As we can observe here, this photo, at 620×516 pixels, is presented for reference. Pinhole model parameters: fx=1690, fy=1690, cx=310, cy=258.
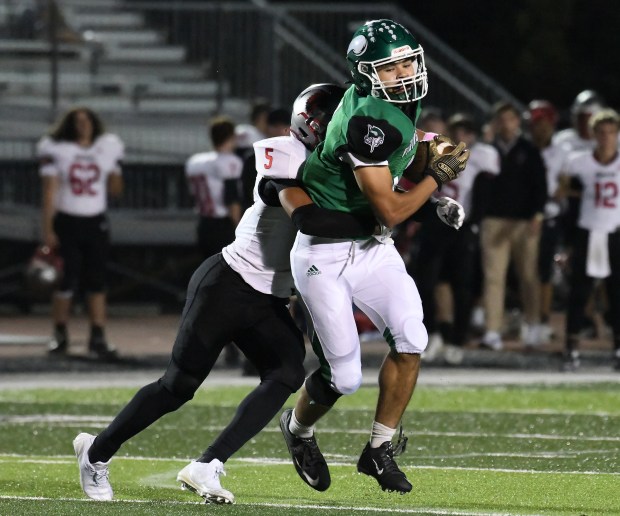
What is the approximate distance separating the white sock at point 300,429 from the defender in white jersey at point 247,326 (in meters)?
→ 0.34

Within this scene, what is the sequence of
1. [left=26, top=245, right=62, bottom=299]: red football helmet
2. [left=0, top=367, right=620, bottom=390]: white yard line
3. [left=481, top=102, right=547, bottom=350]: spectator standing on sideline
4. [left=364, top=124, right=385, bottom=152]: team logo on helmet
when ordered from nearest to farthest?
1. [left=364, top=124, right=385, bottom=152]: team logo on helmet
2. [left=0, top=367, right=620, bottom=390]: white yard line
3. [left=481, top=102, right=547, bottom=350]: spectator standing on sideline
4. [left=26, top=245, right=62, bottom=299]: red football helmet

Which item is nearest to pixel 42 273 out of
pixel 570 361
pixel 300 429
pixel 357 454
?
pixel 570 361

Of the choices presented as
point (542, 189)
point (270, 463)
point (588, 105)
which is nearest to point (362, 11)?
point (588, 105)

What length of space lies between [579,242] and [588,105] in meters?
2.62

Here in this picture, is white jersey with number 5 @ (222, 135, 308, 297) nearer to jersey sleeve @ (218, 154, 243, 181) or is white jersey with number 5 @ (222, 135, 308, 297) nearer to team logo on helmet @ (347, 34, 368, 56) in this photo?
team logo on helmet @ (347, 34, 368, 56)

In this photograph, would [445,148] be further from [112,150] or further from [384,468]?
[112,150]

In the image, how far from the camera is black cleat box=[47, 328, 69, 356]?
13102 mm

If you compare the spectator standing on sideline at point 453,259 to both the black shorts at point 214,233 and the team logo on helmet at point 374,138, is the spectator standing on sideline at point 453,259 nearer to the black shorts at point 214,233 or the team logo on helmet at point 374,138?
the black shorts at point 214,233

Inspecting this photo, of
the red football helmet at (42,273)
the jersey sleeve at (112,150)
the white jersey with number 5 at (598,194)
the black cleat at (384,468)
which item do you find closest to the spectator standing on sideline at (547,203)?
the white jersey with number 5 at (598,194)

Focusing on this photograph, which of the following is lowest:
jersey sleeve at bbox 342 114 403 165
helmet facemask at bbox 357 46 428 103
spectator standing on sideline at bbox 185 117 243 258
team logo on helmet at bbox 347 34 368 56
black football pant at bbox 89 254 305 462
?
spectator standing on sideline at bbox 185 117 243 258

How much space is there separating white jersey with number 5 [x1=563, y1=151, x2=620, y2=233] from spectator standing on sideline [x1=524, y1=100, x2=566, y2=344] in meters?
1.13

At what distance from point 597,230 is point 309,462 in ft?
20.0

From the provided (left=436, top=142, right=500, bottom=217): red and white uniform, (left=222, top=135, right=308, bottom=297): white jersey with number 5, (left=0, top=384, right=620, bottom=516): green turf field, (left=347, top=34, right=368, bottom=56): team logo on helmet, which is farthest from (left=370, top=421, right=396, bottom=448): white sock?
(left=436, top=142, right=500, bottom=217): red and white uniform

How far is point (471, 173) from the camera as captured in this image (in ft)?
42.4
